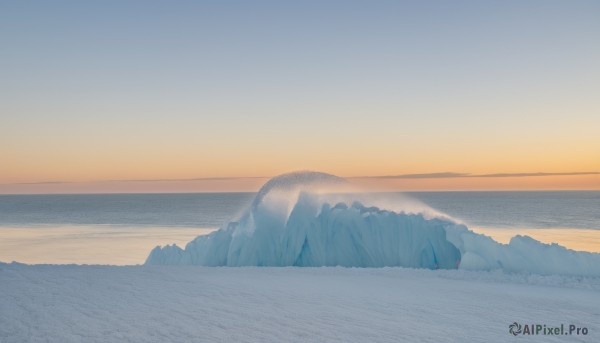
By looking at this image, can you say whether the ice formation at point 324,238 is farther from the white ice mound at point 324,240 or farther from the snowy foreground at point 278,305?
the snowy foreground at point 278,305

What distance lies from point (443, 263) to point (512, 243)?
2.49m

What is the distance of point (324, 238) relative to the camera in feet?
60.4

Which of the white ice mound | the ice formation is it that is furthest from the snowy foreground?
the white ice mound

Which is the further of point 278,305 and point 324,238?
point 324,238

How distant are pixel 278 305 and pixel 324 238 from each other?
8581mm

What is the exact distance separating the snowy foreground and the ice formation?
114 inches

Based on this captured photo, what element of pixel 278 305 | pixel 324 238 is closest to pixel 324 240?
pixel 324 238

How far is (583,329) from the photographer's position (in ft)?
27.8

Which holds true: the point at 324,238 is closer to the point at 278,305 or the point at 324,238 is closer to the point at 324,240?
the point at 324,240

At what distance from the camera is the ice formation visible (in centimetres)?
1752

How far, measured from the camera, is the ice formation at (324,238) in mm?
17516

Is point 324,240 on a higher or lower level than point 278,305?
higher

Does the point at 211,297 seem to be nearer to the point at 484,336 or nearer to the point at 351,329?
the point at 351,329

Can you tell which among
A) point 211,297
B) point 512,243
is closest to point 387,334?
point 211,297
